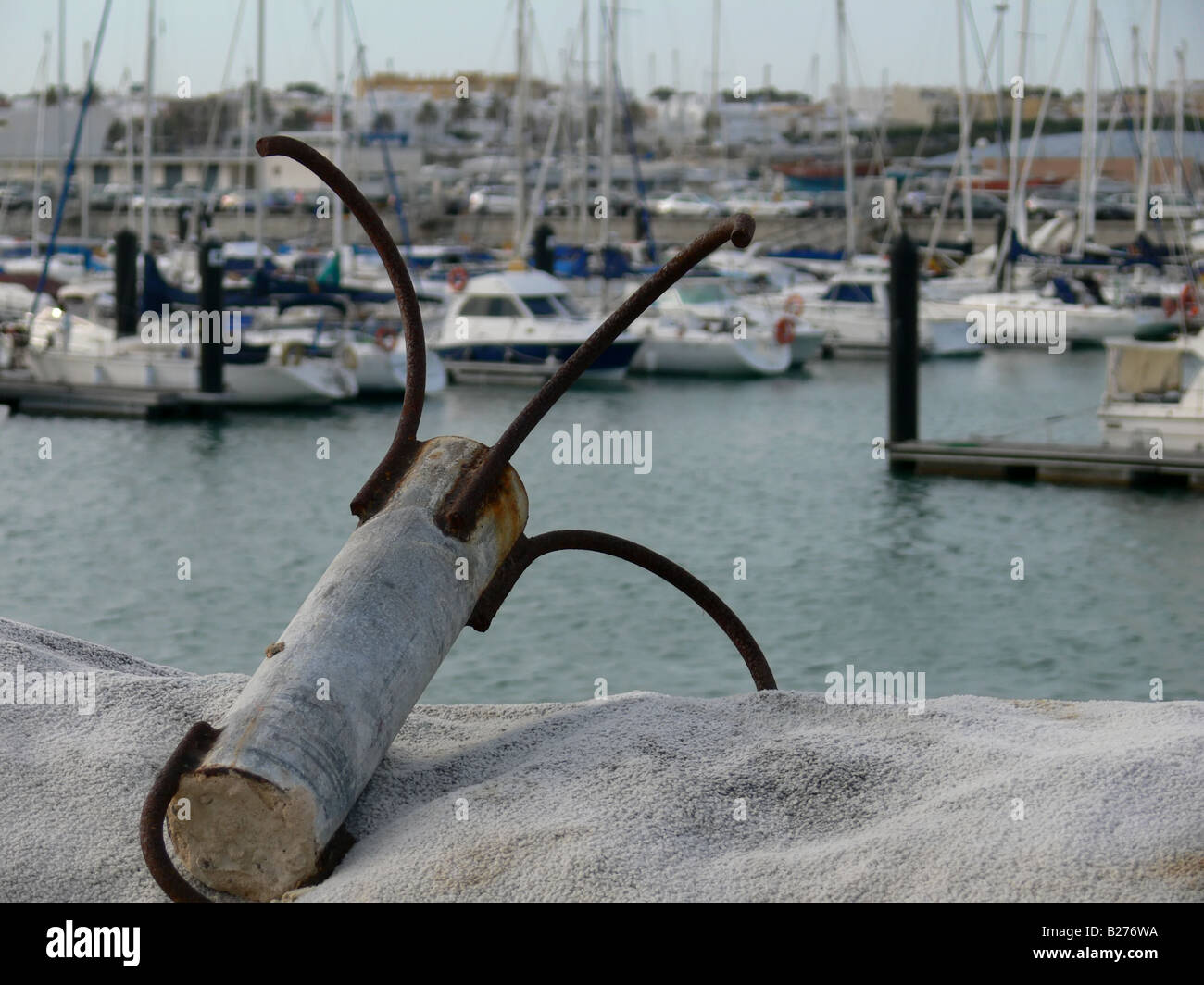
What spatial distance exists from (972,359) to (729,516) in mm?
20818

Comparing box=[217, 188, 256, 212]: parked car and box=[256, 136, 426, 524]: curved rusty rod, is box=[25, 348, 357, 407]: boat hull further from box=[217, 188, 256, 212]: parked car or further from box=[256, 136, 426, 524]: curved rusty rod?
box=[217, 188, 256, 212]: parked car

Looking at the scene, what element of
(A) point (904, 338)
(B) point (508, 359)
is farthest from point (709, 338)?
(A) point (904, 338)

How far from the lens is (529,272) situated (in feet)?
110

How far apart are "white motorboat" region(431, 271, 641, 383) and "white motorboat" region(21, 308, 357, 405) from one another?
3703 mm

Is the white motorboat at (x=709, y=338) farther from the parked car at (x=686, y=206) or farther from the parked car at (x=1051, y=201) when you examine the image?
the parked car at (x=1051, y=201)

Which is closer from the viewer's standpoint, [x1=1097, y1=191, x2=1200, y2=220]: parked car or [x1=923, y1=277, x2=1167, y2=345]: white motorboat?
[x1=923, y1=277, x2=1167, y2=345]: white motorboat

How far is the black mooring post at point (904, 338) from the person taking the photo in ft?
75.0

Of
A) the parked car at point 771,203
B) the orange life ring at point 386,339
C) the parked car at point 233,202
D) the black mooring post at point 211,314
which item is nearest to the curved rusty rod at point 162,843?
the black mooring post at point 211,314

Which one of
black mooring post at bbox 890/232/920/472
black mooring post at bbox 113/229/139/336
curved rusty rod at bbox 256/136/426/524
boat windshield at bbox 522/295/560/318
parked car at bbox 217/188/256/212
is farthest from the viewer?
parked car at bbox 217/188/256/212

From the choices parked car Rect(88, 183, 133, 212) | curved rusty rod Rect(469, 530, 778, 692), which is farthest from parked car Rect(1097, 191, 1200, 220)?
parked car Rect(88, 183, 133, 212)

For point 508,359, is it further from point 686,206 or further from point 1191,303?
point 686,206

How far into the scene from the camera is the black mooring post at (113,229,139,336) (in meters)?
31.2
